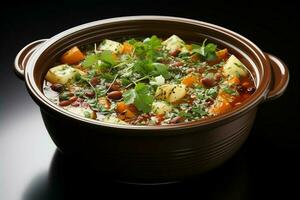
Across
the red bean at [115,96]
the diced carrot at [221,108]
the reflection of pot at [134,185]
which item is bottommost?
the reflection of pot at [134,185]

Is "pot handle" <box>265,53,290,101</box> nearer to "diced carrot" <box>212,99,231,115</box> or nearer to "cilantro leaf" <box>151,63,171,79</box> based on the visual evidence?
"diced carrot" <box>212,99,231,115</box>

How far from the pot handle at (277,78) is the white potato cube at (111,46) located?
0.61 metres

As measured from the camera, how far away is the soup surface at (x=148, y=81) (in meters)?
2.04

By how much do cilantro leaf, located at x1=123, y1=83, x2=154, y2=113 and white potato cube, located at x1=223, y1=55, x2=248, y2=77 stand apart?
39 centimetres

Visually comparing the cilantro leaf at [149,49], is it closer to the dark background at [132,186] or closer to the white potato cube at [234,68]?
the white potato cube at [234,68]

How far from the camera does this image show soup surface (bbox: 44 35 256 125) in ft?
6.69

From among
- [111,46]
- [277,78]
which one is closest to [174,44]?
[111,46]

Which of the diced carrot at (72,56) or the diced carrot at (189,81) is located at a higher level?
the diced carrot at (189,81)

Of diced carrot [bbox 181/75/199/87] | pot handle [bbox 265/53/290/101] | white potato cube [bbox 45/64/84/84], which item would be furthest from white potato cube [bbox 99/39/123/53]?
pot handle [bbox 265/53/290/101]

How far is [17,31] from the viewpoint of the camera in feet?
10.1

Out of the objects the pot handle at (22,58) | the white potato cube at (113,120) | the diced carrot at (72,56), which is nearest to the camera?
the white potato cube at (113,120)

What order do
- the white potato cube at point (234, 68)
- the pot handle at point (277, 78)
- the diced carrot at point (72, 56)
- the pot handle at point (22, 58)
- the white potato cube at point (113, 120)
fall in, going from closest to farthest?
the white potato cube at point (113, 120) → the pot handle at point (277, 78) → the pot handle at point (22, 58) → the white potato cube at point (234, 68) → the diced carrot at point (72, 56)

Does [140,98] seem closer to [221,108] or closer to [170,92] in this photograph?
[170,92]

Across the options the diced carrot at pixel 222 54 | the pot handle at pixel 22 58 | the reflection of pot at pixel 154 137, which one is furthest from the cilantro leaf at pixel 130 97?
the diced carrot at pixel 222 54
